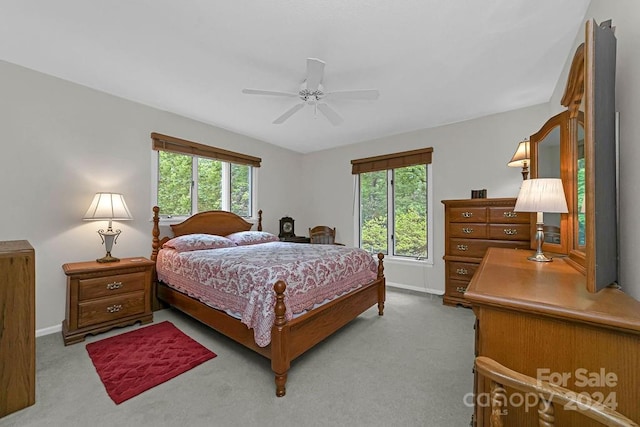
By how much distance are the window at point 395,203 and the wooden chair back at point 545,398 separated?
12.3 ft

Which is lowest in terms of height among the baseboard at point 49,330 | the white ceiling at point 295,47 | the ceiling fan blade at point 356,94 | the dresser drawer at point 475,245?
the baseboard at point 49,330

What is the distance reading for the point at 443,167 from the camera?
13.4ft

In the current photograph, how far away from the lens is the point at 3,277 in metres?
1.66

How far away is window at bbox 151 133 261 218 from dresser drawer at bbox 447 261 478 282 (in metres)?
3.43

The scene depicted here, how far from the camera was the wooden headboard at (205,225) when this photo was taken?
11.3ft

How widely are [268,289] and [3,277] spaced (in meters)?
1.67

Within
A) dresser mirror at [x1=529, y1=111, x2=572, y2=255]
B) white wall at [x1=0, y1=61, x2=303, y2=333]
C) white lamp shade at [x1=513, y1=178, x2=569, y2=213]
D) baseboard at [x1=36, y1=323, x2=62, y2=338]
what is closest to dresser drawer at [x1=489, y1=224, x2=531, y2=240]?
dresser mirror at [x1=529, y1=111, x2=572, y2=255]

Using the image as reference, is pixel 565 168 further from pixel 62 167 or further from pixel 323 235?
pixel 62 167

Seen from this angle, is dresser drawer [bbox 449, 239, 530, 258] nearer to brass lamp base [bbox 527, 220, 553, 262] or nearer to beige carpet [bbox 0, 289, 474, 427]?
Answer: beige carpet [bbox 0, 289, 474, 427]

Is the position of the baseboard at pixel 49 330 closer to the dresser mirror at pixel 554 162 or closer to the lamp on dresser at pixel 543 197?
the lamp on dresser at pixel 543 197

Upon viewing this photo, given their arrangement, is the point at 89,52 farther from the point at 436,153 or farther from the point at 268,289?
the point at 436,153

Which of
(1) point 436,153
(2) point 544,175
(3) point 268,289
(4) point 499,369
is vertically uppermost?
(1) point 436,153

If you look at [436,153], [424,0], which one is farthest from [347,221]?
[424,0]

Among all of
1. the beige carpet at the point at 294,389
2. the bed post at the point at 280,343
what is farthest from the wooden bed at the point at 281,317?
the beige carpet at the point at 294,389
